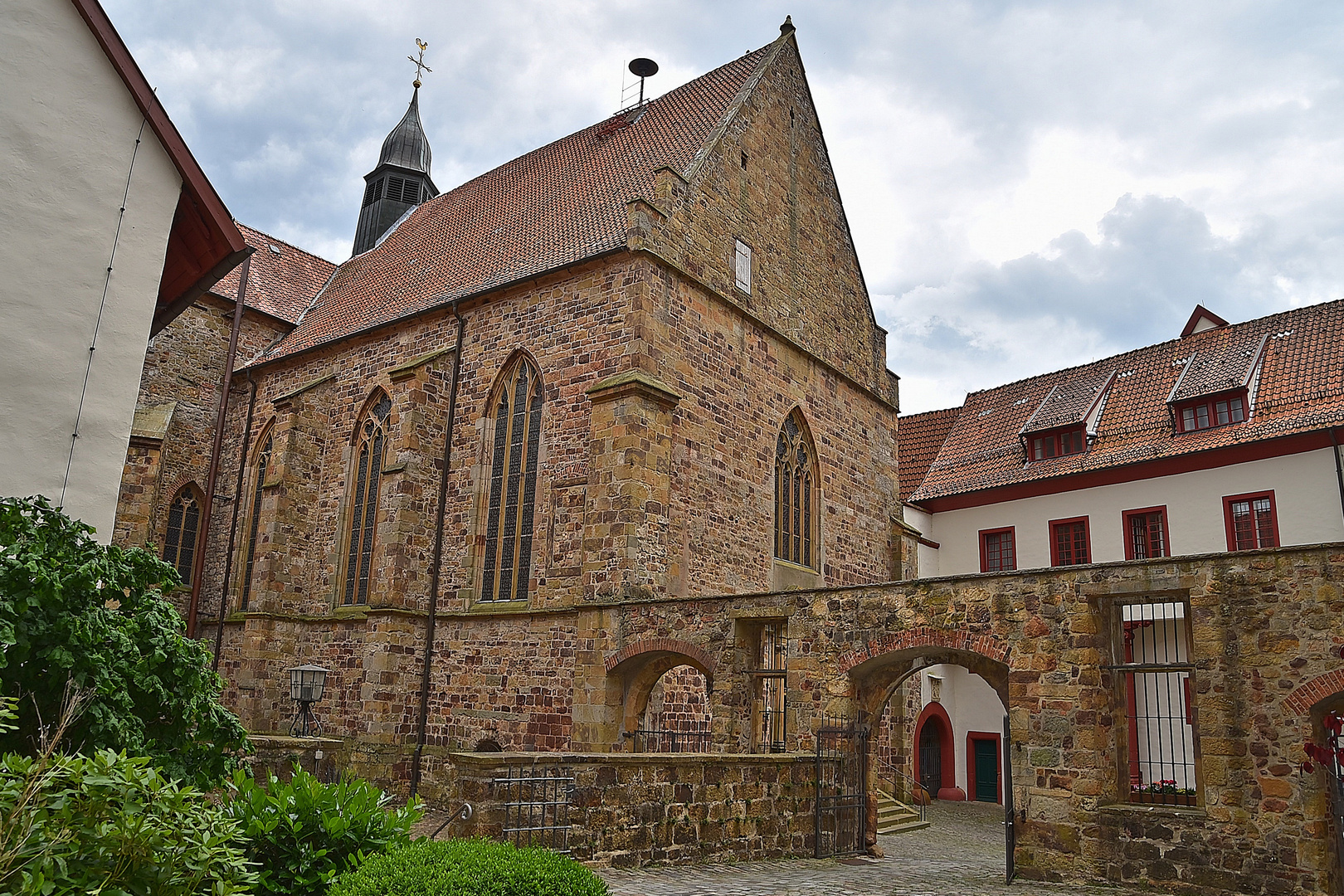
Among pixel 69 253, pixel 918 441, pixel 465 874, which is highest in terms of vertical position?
pixel 918 441

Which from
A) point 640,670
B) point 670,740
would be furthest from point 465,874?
point 670,740

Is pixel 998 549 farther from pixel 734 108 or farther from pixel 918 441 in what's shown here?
pixel 734 108

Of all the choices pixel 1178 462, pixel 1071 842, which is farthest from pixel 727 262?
pixel 1071 842

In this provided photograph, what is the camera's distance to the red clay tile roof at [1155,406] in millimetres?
20297

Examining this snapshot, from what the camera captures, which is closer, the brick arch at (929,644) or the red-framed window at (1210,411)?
the brick arch at (929,644)

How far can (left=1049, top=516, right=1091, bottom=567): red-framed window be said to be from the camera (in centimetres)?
2272

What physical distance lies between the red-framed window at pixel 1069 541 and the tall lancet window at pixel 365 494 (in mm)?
15353

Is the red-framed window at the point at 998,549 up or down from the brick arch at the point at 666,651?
up

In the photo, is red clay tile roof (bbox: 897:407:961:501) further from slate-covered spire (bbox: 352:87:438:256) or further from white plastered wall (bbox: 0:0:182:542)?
white plastered wall (bbox: 0:0:182:542)

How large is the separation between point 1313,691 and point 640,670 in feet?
29.3

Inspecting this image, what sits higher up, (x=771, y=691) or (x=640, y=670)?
(x=640, y=670)

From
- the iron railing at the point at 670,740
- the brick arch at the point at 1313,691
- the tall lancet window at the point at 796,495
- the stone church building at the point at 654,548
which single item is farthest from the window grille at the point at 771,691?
the brick arch at the point at 1313,691

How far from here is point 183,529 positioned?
25016 millimetres

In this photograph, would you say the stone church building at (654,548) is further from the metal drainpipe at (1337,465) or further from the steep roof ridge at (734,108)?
the metal drainpipe at (1337,465)
